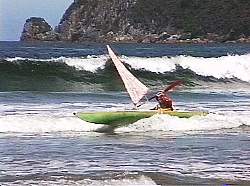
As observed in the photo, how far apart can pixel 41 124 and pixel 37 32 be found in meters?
123

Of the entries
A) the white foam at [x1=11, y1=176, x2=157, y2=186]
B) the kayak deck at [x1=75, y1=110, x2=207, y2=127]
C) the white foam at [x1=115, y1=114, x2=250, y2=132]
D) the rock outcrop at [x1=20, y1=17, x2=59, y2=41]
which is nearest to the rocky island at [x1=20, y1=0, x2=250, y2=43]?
the rock outcrop at [x1=20, y1=17, x2=59, y2=41]

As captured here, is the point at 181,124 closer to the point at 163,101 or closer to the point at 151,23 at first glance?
the point at 163,101

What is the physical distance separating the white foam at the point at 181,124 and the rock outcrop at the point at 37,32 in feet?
388

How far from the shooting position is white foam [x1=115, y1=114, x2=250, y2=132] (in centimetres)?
1377

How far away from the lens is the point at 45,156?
10242 mm

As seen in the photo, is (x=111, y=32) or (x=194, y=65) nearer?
(x=194, y=65)

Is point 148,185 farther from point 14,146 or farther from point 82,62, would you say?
point 82,62

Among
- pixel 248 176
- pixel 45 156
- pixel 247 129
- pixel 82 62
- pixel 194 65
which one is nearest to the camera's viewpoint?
pixel 248 176

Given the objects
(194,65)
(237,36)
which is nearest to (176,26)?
(237,36)

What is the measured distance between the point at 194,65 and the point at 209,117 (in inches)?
690

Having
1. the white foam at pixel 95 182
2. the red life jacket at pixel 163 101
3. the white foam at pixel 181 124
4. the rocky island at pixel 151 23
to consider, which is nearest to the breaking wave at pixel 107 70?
the red life jacket at pixel 163 101

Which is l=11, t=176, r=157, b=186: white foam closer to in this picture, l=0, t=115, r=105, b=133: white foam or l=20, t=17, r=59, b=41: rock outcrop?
l=0, t=115, r=105, b=133: white foam

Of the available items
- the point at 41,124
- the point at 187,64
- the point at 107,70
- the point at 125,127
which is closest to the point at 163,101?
the point at 125,127

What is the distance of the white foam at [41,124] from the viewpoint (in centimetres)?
1329
